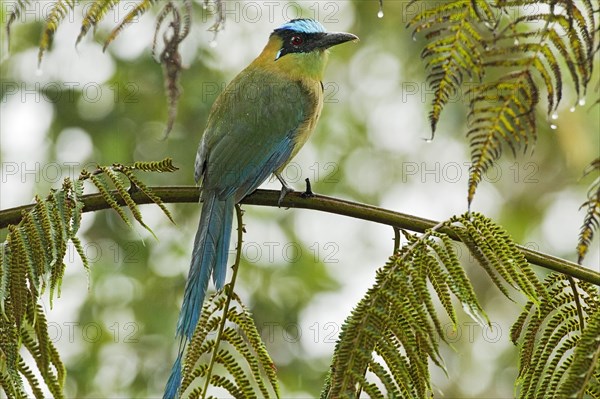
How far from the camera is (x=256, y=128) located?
10.4 feet

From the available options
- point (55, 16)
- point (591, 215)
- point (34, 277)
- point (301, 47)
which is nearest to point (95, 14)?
point (55, 16)

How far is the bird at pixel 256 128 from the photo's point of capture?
2.50 m

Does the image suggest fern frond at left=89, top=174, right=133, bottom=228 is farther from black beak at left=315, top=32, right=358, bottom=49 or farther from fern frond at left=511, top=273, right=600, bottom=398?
black beak at left=315, top=32, right=358, bottom=49

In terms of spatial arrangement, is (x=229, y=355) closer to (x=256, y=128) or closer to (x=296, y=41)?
(x=256, y=128)

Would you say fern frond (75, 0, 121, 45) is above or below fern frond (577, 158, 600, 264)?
above

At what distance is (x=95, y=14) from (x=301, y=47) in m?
1.96

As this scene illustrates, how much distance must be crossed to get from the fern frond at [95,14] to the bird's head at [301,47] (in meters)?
1.84

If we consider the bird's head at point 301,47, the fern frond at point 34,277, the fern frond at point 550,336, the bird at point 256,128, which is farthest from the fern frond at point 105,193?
the bird's head at point 301,47


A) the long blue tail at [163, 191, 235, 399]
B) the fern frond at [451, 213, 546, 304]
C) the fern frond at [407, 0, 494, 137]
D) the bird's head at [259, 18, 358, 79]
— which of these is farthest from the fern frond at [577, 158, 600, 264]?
the bird's head at [259, 18, 358, 79]

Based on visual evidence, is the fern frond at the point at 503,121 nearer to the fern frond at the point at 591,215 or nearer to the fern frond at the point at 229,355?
the fern frond at the point at 591,215

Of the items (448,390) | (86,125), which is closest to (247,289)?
(86,125)

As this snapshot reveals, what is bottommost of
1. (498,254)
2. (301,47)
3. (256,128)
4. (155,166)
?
(498,254)

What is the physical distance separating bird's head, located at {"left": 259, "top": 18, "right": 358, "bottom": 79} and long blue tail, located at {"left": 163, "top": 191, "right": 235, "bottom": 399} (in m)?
1.00

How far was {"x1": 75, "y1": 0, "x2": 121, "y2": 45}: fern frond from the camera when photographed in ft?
5.41
